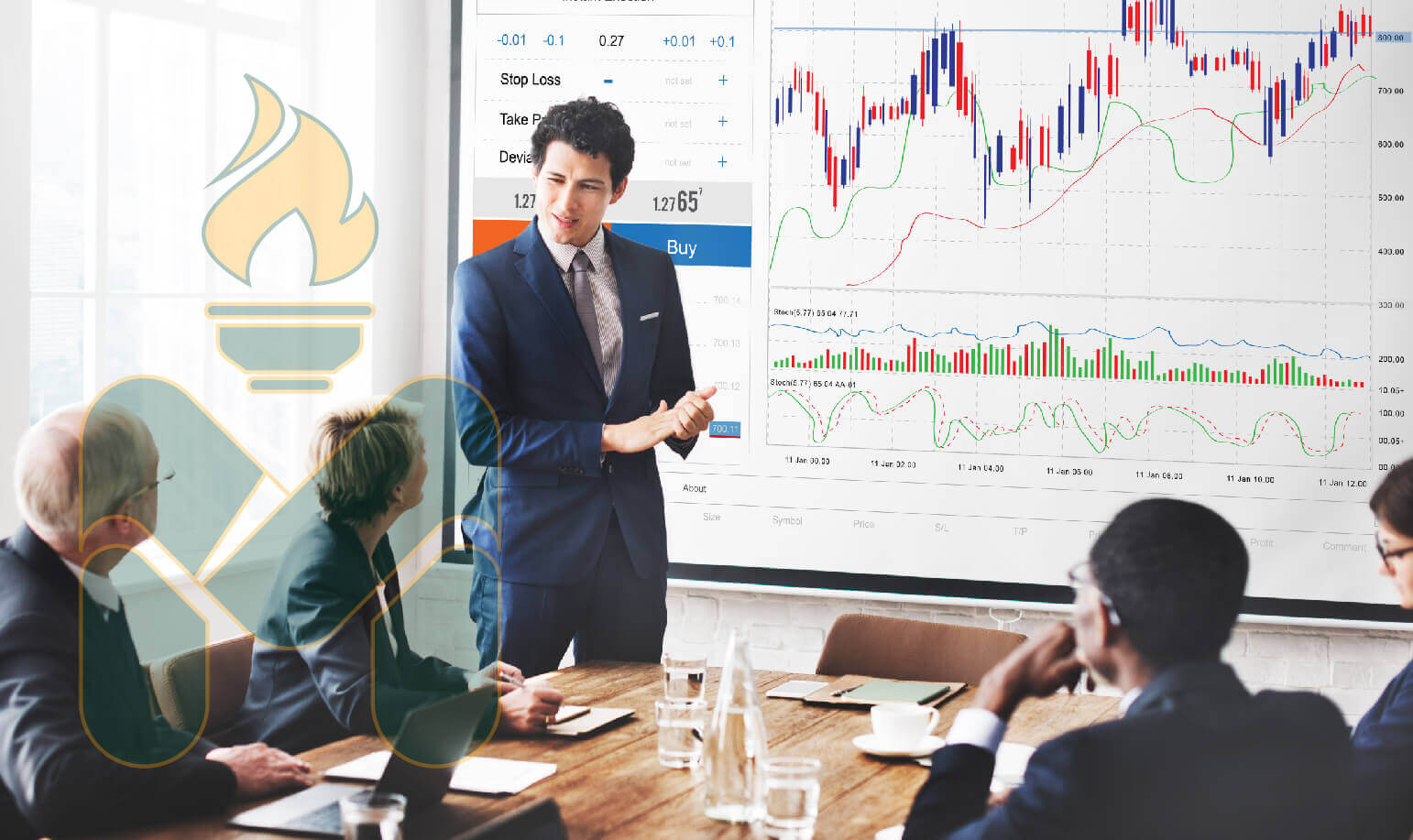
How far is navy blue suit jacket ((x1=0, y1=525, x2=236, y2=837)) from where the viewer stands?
143 centimetres

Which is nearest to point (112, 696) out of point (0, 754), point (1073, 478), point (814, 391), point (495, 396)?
point (0, 754)

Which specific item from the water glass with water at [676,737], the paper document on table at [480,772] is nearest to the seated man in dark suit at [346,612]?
the paper document on table at [480,772]

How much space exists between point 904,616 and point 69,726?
268 centimetres

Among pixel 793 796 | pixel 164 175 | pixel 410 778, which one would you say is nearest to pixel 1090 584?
pixel 793 796

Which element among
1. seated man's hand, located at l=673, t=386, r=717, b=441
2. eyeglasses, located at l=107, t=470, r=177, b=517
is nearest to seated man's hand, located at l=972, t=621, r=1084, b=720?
eyeglasses, located at l=107, t=470, r=177, b=517

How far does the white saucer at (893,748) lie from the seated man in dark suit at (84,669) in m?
0.81

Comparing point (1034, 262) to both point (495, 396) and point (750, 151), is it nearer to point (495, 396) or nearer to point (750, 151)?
point (750, 151)

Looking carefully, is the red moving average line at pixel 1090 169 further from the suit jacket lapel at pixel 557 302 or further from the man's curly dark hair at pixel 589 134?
the suit jacket lapel at pixel 557 302

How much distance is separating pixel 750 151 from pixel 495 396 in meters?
1.28

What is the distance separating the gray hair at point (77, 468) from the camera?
1.56 metres

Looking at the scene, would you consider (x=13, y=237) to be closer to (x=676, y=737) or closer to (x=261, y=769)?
(x=261, y=769)

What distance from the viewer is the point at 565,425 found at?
9.61 feet

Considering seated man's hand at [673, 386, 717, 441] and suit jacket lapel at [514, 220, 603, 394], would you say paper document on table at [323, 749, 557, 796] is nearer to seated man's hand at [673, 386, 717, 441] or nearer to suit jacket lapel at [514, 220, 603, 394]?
seated man's hand at [673, 386, 717, 441]

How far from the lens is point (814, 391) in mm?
3732
